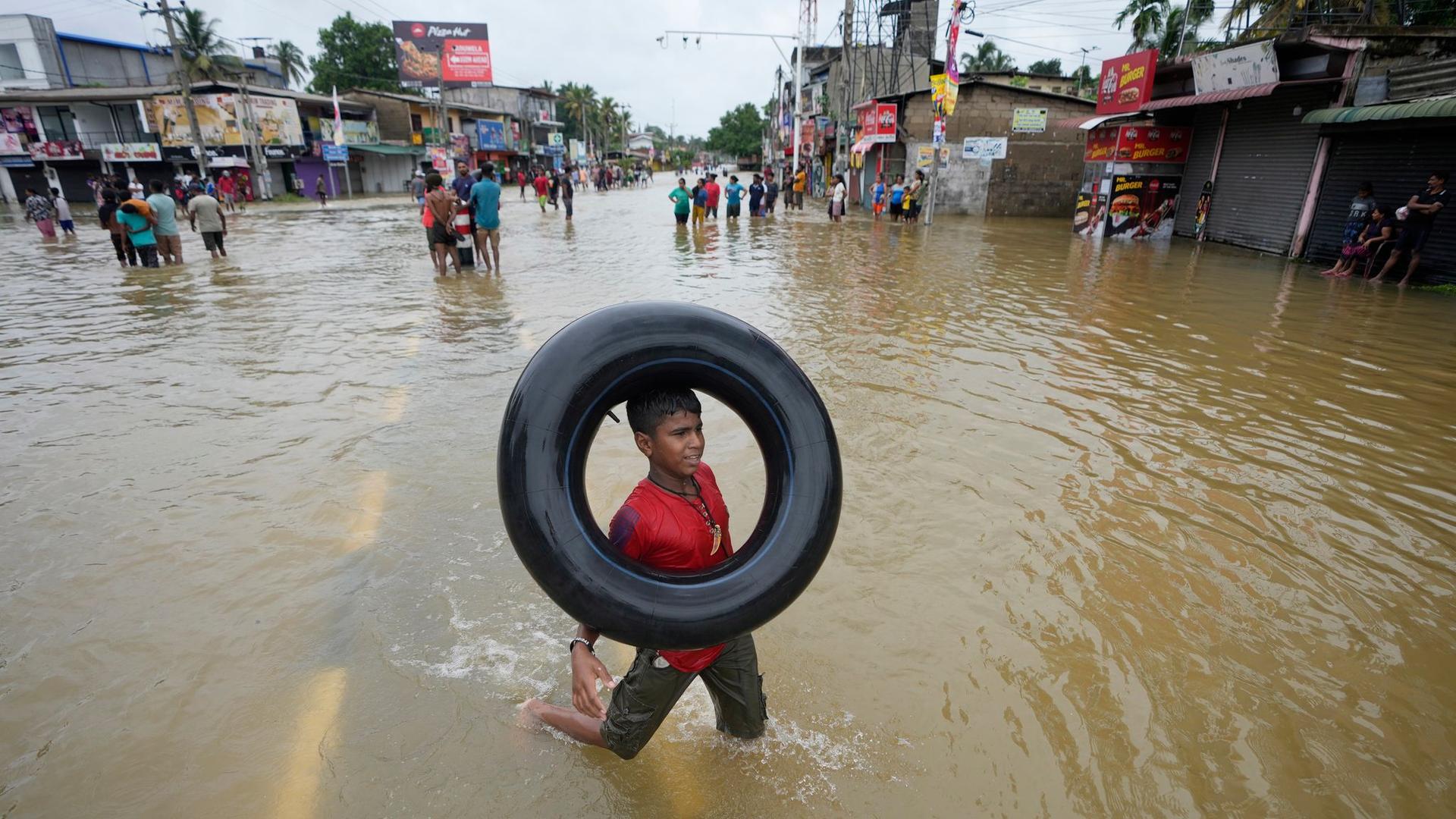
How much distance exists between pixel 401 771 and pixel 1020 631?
2639mm

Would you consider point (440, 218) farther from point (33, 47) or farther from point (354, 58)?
point (354, 58)

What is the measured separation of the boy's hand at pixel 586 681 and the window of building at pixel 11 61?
58.9 m

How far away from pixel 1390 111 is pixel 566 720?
1552 cm

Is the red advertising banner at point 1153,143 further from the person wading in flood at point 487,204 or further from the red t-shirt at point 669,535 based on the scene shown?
the red t-shirt at point 669,535

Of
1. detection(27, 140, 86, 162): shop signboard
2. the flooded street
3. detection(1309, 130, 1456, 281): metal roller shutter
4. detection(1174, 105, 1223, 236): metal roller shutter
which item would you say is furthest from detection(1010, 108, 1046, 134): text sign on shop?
detection(27, 140, 86, 162): shop signboard

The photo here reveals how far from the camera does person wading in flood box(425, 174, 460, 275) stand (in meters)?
11.7

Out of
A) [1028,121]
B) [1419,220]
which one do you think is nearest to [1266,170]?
[1419,220]

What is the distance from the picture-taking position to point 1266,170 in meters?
15.5

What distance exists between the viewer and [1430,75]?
11.6 m

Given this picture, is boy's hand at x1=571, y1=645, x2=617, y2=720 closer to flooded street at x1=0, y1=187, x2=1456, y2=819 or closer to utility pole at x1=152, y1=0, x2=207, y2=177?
flooded street at x1=0, y1=187, x2=1456, y2=819

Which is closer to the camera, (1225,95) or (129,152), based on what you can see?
(1225,95)

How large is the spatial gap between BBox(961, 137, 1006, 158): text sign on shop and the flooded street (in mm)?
19776

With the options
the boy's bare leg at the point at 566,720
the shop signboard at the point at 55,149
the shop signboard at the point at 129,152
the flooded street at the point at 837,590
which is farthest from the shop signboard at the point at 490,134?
the boy's bare leg at the point at 566,720

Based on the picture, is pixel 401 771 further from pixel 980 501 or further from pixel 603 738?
pixel 980 501
